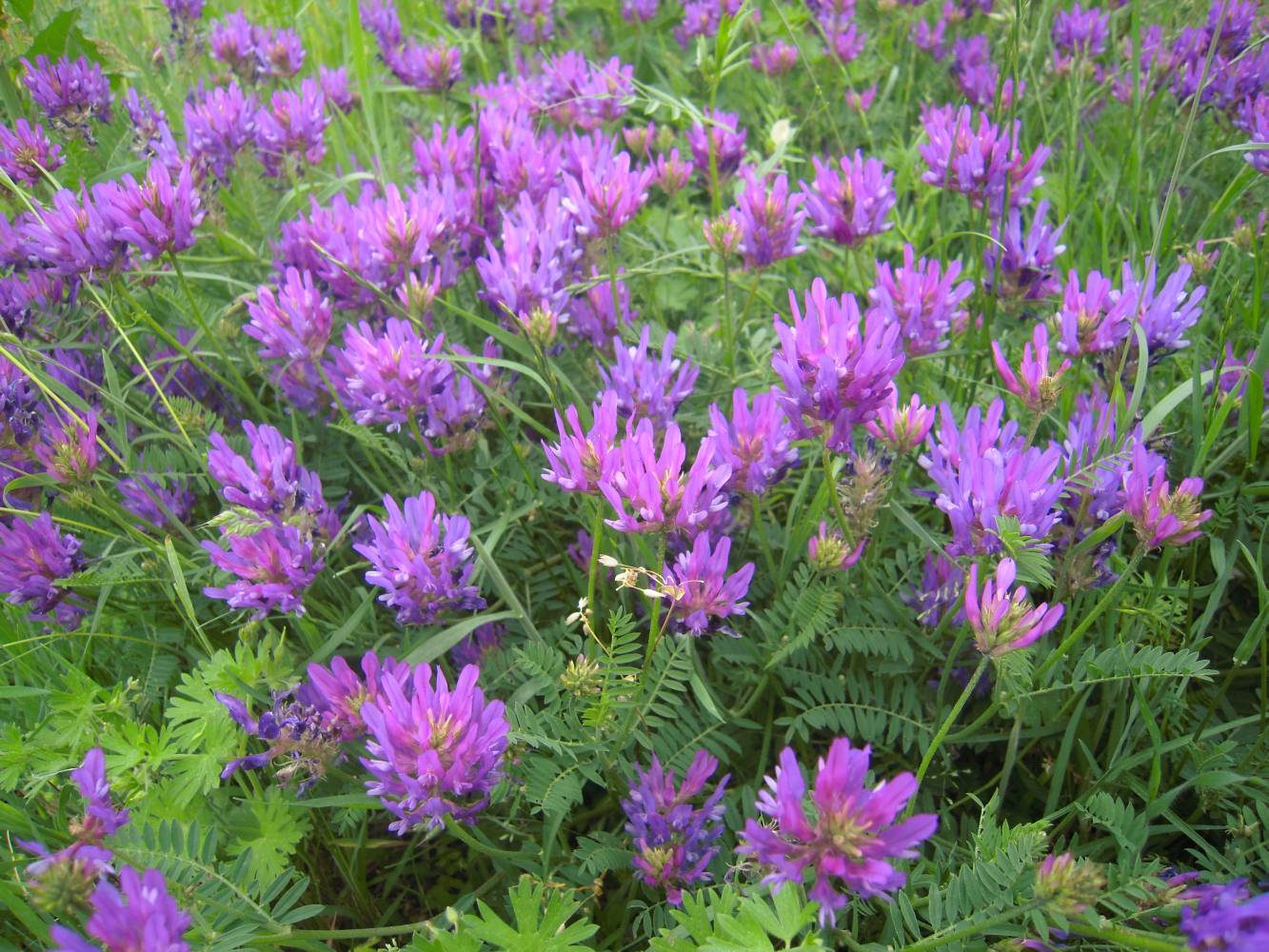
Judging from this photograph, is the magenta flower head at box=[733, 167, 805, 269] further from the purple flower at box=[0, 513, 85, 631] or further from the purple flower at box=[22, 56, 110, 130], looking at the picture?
the purple flower at box=[22, 56, 110, 130]

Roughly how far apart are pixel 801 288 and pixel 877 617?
1.34 m

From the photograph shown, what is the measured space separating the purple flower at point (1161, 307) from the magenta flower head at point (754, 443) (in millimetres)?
821

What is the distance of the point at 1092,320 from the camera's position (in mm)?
2184

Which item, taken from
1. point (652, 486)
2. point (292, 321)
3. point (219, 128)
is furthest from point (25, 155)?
point (652, 486)

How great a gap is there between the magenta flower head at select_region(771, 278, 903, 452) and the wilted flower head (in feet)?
2.53

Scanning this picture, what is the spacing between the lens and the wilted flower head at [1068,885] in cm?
133

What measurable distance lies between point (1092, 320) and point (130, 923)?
2084 mm

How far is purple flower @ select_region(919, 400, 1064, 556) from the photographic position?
1.72 metres

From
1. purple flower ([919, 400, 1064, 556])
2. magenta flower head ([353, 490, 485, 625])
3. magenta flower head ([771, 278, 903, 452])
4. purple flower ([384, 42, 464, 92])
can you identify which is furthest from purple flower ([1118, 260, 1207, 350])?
purple flower ([384, 42, 464, 92])

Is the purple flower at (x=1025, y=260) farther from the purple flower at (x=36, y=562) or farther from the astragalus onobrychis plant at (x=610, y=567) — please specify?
the purple flower at (x=36, y=562)

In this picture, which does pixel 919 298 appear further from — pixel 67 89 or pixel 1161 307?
pixel 67 89

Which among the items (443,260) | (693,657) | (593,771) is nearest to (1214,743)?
(693,657)

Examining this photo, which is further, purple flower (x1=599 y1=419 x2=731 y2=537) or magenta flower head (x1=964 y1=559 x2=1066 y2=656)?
purple flower (x1=599 y1=419 x2=731 y2=537)

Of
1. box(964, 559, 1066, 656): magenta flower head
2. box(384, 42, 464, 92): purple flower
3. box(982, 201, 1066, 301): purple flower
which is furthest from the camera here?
box(384, 42, 464, 92): purple flower
